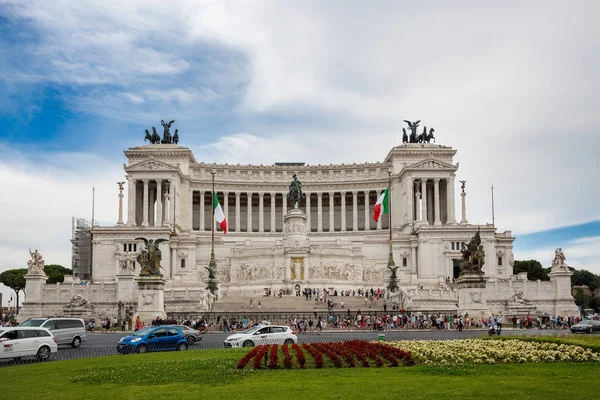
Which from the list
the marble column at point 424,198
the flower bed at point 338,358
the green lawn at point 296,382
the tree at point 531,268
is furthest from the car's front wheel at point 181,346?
the tree at point 531,268

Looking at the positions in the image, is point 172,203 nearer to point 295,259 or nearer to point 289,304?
point 295,259

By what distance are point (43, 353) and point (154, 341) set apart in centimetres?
521

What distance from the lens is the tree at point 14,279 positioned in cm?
12068

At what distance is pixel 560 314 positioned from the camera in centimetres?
7169

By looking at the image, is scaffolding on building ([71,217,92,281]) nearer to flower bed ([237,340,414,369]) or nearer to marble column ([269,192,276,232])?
marble column ([269,192,276,232])

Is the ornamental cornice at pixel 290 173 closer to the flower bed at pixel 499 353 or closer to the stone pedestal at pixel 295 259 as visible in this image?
the stone pedestal at pixel 295 259

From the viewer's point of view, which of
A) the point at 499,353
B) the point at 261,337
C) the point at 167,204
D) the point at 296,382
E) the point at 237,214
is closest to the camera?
the point at 296,382

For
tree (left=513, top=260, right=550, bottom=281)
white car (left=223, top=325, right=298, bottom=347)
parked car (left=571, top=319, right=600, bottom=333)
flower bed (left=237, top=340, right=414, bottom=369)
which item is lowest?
parked car (left=571, top=319, right=600, bottom=333)

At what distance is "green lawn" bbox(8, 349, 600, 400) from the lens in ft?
57.1

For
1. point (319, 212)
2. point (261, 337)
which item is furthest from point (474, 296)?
point (319, 212)

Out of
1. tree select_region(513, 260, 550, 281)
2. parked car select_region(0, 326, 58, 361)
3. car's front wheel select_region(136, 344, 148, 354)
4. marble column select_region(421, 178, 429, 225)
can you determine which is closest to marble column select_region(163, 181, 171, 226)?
marble column select_region(421, 178, 429, 225)

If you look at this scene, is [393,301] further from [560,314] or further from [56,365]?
[56,365]

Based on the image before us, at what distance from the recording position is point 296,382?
19375 mm

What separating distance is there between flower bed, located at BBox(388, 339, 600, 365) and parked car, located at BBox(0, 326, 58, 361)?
15.8 metres
